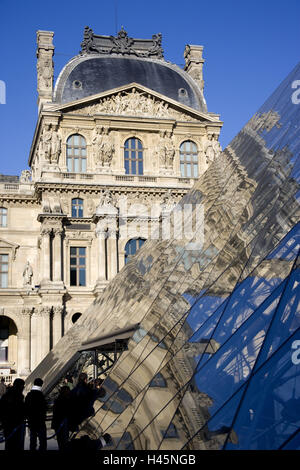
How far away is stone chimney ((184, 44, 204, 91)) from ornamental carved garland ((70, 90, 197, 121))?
5.15 metres

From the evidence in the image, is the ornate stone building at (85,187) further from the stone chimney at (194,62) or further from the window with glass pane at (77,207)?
the stone chimney at (194,62)

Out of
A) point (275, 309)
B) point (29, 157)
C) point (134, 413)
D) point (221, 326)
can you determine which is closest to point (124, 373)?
point (134, 413)

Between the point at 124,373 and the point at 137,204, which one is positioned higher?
the point at 137,204

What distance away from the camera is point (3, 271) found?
36344 mm

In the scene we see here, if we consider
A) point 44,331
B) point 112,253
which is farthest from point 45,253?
point 44,331

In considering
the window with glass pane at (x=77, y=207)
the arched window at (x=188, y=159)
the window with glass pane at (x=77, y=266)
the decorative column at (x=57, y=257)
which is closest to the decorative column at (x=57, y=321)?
the decorative column at (x=57, y=257)

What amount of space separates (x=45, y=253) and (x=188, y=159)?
10905 mm

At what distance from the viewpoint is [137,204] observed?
3688cm

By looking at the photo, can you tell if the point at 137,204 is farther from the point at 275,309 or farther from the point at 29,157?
the point at 275,309

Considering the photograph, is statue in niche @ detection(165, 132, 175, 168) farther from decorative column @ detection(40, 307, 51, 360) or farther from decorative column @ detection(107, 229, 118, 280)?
decorative column @ detection(40, 307, 51, 360)

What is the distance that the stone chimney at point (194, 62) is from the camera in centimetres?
4334

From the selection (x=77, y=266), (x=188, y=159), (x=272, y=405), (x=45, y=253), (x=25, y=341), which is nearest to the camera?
(x=272, y=405)

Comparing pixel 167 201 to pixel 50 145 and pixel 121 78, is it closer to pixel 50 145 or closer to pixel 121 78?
pixel 50 145

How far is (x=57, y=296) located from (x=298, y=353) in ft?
98.3
